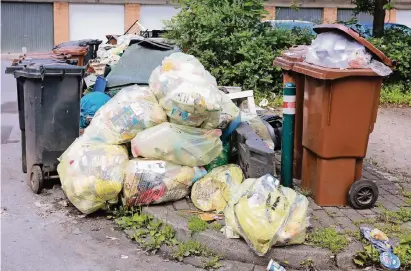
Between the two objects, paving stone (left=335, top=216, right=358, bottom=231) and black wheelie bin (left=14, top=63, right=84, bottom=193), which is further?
black wheelie bin (left=14, top=63, right=84, bottom=193)

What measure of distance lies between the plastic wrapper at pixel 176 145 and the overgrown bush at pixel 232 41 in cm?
548

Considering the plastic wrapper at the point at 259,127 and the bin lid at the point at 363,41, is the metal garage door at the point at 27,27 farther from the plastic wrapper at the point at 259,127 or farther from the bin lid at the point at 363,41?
the bin lid at the point at 363,41

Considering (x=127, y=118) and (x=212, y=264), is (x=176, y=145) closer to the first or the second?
(x=127, y=118)

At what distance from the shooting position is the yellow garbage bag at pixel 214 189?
16.0 ft

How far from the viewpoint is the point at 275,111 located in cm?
998

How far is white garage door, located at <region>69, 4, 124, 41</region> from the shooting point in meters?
30.7

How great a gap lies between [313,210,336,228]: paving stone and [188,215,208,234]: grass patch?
988mm

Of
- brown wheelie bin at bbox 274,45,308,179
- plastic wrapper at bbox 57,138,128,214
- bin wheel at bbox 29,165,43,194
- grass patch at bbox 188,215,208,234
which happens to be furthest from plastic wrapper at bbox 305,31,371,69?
bin wheel at bbox 29,165,43,194

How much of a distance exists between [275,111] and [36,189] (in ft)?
17.4

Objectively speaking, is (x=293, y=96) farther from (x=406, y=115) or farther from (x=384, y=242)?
(x=406, y=115)

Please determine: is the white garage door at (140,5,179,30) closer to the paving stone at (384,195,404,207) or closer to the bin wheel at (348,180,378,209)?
the paving stone at (384,195,404,207)

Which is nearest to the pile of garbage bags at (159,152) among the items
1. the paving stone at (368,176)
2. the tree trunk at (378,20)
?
the paving stone at (368,176)

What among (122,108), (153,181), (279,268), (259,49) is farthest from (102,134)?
(259,49)

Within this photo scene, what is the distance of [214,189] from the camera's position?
4.95m
